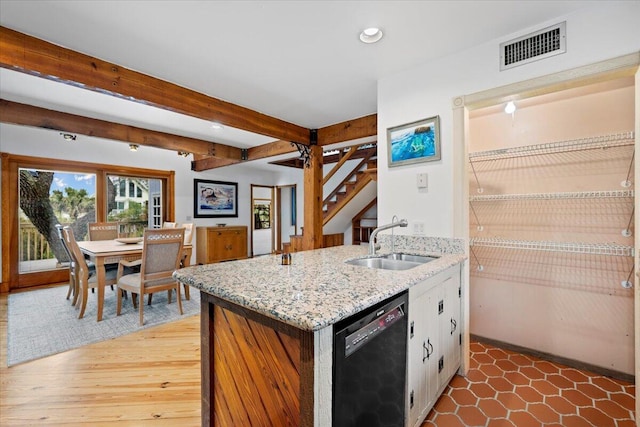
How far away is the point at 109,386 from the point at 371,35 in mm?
3097

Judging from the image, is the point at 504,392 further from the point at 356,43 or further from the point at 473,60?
the point at 356,43

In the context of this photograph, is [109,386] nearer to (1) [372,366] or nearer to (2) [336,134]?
(1) [372,366]

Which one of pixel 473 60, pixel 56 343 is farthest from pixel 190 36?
pixel 56 343

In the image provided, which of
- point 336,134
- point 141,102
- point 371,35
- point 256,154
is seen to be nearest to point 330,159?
point 256,154

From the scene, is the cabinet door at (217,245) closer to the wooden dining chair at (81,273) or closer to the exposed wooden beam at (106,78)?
the wooden dining chair at (81,273)

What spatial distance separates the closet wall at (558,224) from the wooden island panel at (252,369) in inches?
77.9

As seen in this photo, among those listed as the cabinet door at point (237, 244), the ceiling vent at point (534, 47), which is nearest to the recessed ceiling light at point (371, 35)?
the ceiling vent at point (534, 47)

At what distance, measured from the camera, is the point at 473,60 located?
2053mm

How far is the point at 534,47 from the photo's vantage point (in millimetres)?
1813

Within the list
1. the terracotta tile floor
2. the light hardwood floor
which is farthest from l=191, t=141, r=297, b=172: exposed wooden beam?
the terracotta tile floor

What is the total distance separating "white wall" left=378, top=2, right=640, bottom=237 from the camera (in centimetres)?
159

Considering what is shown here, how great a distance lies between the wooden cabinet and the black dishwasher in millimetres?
5668

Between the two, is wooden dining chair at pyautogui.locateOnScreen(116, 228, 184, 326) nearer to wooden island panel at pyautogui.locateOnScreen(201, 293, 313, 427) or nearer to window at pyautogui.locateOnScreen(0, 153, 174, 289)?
wooden island panel at pyautogui.locateOnScreen(201, 293, 313, 427)

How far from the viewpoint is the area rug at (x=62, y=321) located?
8.45 ft
